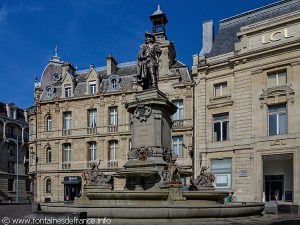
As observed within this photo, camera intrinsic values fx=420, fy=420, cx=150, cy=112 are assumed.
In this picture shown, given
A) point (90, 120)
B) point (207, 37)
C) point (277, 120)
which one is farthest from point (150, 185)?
point (90, 120)

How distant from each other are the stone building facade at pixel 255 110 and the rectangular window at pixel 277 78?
1 centimetres

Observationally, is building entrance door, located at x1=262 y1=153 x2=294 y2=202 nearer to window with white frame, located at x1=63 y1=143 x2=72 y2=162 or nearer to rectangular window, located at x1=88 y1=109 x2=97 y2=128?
rectangular window, located at x1=88 y1=109 x2=97 y2=128

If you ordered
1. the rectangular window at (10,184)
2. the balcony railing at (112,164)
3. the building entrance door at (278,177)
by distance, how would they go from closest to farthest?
the building entrance door at (278,177) → the balcony railing at (112,164) → the rectangular window at (10,184)

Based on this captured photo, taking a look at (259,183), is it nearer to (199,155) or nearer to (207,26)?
(199,155)

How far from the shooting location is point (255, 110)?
3275 cm

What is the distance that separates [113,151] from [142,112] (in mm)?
24839

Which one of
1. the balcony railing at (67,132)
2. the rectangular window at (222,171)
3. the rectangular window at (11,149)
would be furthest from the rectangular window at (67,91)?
the rectangular window at (11,149)

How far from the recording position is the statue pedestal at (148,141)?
18.0 m

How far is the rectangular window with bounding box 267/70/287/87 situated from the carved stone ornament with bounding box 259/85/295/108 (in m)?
0.58

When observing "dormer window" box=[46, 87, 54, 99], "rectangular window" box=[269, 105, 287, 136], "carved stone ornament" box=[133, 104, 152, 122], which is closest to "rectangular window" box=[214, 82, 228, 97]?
"rectangular window" box=[269, 105, 287, 136]

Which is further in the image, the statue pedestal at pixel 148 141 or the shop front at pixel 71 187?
the shop front at pixel 71 187

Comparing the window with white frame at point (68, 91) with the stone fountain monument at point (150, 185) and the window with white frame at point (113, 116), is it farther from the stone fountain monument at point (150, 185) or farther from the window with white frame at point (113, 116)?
the stone fountain monument at point (150, 185)

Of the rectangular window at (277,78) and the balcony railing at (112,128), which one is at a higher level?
the rectangular window at (277,78)

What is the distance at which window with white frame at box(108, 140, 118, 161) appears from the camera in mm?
43281
